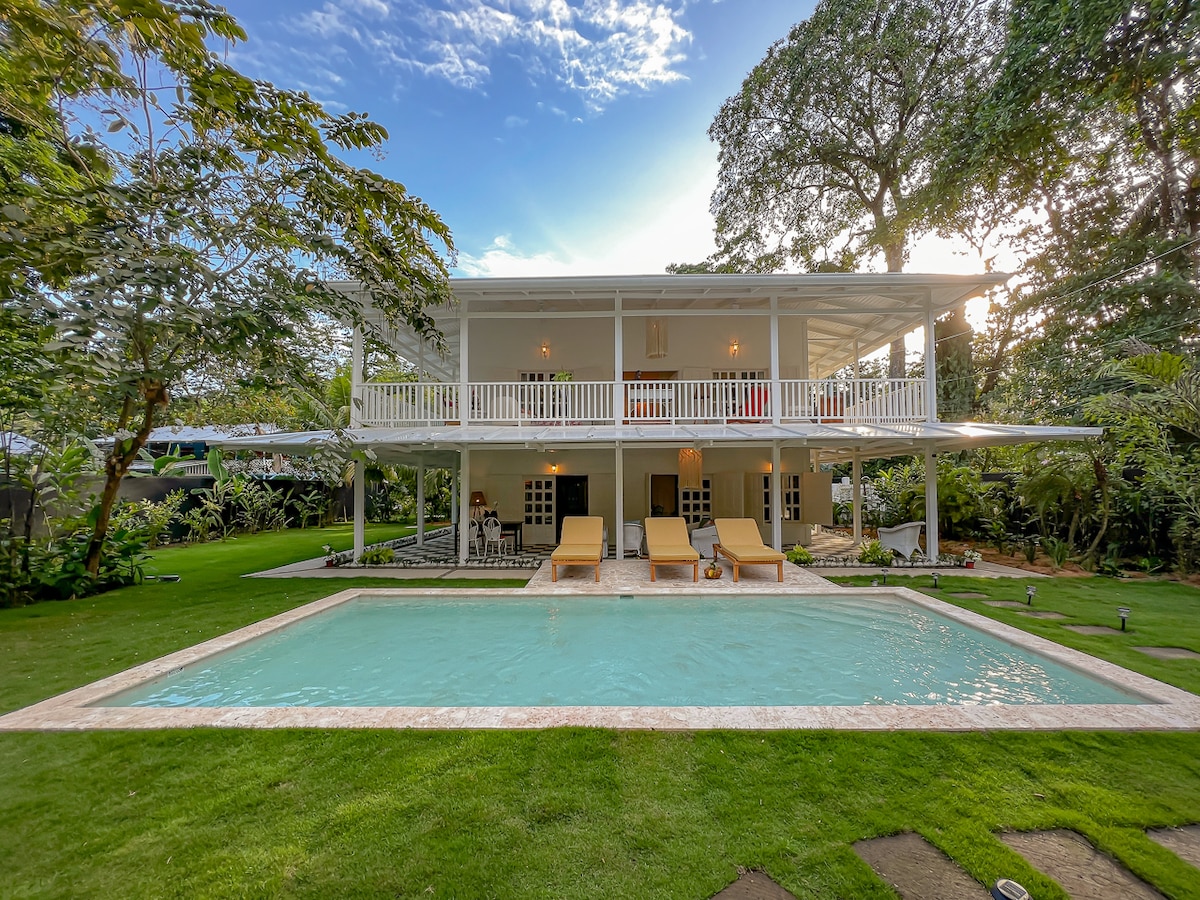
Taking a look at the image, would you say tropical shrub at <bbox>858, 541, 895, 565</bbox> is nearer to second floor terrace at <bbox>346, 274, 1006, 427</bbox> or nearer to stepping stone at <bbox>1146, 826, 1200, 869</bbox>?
second floor terrace at <bbox>346, 274, 1006, 427</bbox>

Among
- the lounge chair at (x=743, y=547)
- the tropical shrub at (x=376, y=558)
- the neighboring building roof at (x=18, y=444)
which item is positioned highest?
the neighboring building roof at (x=18, y=444)

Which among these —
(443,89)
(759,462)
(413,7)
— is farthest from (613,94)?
(759,462)

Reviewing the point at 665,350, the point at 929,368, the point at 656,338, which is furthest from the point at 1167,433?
the point at 656,338

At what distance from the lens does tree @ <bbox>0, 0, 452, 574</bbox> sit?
9.03 ft

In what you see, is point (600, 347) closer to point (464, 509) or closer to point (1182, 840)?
point (464, 509)

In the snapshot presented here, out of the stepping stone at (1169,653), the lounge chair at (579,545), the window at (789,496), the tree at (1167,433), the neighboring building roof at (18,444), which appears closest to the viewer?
the stepping stone at (1169,653)

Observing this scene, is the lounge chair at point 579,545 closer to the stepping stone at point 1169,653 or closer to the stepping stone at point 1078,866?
the stepping stone at point 1078,866

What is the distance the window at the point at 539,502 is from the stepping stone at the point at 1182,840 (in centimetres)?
1145

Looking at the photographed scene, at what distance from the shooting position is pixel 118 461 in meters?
7.28

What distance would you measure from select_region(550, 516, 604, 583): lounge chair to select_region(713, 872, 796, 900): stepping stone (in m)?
6.02

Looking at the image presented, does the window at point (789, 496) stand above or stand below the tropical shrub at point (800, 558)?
above

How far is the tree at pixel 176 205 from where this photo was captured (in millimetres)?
2752

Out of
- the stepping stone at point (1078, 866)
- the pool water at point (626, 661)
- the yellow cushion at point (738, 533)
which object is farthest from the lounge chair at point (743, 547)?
the stepping stone at point (1078, 866)

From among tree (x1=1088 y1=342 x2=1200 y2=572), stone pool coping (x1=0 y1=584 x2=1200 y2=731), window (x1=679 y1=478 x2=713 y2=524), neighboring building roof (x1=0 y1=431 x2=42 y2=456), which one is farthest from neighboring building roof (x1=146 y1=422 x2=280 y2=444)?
tree (x1=1088 y1=342 x2=1200 y2=572)
